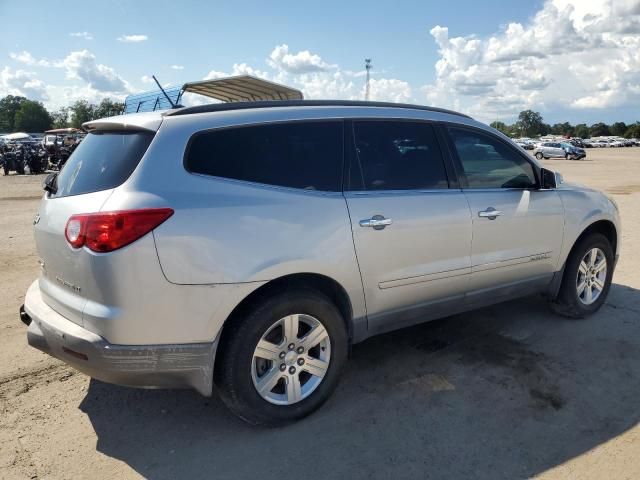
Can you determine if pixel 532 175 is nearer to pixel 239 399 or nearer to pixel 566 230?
pixel 566 230

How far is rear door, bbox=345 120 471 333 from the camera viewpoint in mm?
3262

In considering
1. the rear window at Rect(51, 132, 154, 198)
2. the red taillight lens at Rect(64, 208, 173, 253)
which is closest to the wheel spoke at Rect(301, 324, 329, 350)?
the red taillight lens at Rect(64, 208, 173, 253)

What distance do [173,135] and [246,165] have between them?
42cm

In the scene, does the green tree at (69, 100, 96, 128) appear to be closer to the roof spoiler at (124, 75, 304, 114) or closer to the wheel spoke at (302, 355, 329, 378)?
the roof spoiler at (124, 75, 304, 114)

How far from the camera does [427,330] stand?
4.50 meters

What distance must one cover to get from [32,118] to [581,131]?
14175 centimetres

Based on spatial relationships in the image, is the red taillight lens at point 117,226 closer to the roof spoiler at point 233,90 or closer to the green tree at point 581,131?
the roof spoiler at point 233,90

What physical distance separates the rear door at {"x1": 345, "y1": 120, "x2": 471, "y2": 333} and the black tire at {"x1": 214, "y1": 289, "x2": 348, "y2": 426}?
1.19 ft

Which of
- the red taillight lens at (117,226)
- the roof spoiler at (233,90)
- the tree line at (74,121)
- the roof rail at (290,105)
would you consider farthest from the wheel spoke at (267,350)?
the tree line at (74,121)

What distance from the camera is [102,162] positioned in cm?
291

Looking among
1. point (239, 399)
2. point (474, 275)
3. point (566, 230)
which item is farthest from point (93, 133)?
point (566, 230)

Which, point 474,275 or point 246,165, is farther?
point 474,275

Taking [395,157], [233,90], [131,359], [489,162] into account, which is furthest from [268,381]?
[233,90]

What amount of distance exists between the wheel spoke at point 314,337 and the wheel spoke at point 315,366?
3.4 inches
